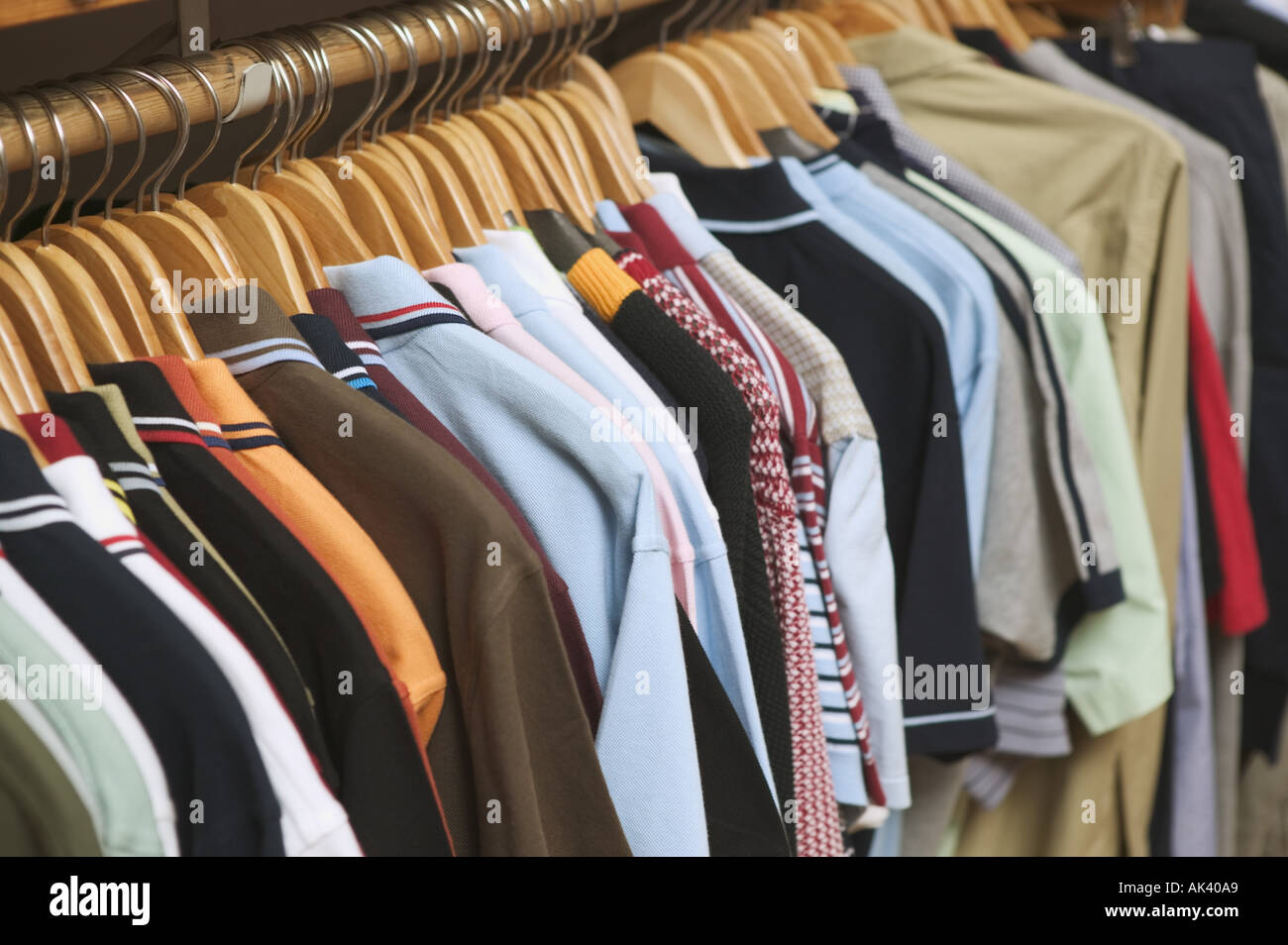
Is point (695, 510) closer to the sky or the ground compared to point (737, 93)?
closer to the ground

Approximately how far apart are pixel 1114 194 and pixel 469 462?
2.94ft

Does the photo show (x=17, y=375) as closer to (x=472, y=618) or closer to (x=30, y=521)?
(x=30, y=521)

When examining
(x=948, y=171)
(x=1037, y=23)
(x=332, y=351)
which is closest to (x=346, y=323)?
(x=332, y=351)

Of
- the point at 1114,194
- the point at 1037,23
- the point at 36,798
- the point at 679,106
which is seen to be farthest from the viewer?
the point at 1037,23

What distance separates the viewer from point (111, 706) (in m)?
0.58

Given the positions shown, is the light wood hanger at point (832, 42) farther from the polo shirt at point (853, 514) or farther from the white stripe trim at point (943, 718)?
the white stripe trim at point (943, 718)

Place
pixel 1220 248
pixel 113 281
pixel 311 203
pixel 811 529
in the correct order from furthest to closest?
pixel 1220 248 → pixel 811 529 → pixel 311 203 → pixel 113 281

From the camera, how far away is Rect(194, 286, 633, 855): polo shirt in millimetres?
723

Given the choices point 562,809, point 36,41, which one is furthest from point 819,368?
point 36,41

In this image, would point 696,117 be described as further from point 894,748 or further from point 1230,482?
point 1230,482

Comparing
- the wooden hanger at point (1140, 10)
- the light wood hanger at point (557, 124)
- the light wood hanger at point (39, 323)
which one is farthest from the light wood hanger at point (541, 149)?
the wooden hanger at point (1140, 10)

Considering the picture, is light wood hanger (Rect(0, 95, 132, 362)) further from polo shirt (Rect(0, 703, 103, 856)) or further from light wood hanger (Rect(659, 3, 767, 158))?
light wood hanger (Rect(659, 3, 767, 158))

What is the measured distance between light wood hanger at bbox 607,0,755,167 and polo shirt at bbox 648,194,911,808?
0.22 meters

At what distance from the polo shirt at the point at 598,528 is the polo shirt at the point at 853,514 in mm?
275
